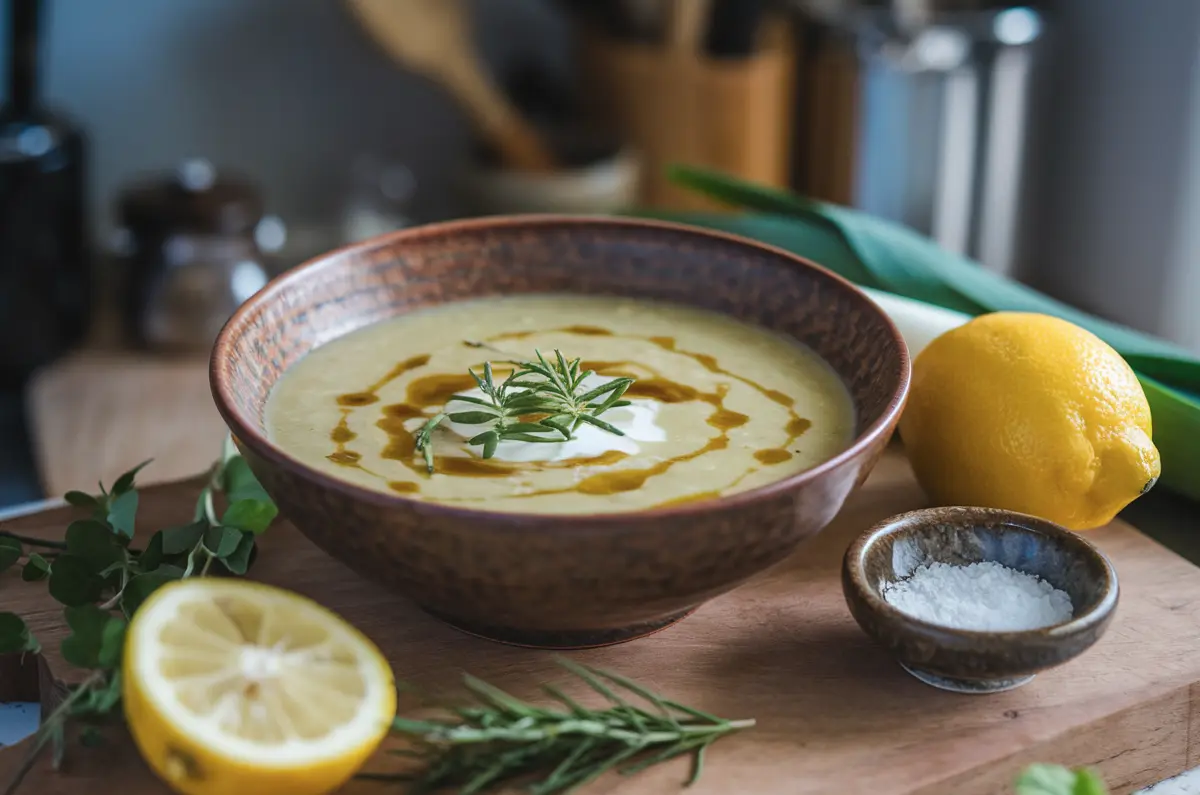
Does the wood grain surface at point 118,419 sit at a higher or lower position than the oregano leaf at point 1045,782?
lower

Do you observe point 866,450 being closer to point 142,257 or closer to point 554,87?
point 142,257

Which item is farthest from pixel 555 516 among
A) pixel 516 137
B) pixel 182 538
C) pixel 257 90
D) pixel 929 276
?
pixel 257 90

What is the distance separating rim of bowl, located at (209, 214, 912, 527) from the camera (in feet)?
2.55

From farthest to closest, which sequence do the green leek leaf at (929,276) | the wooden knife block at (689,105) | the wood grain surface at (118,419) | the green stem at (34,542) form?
the wooden knife block at (689,105) → the wood grain surface at (118,419) → the green leek leaf at (929,276) → the green stem at (34,542)

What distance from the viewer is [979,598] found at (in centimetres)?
92

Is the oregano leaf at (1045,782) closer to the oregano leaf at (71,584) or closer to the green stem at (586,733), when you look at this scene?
the green stem at (586,733)

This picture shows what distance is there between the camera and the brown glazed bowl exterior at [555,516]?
2.60 ft

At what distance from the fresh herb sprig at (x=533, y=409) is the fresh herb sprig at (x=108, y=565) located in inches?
7.1

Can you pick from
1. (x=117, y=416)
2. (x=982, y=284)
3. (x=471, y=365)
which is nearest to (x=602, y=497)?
(x=471, y=365)

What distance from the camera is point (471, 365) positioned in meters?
1.12

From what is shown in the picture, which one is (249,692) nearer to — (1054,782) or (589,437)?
(589,437)

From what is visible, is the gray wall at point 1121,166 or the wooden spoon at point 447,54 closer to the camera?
the wooden spoon at point 447,54

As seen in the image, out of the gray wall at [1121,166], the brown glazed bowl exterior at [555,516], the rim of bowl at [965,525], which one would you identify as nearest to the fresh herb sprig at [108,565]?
the brown glazed bowl exterior at [555,516]

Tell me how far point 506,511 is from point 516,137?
4.69 feet
